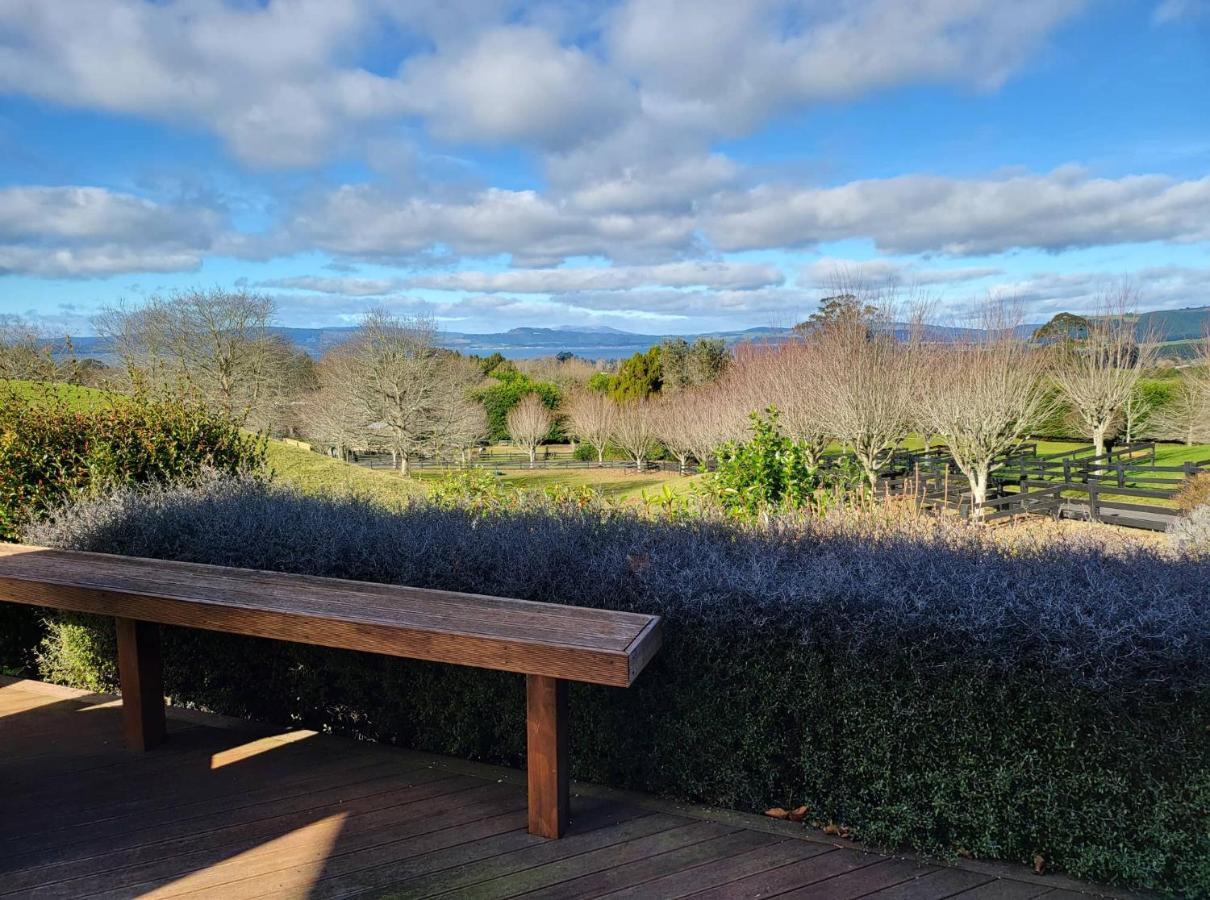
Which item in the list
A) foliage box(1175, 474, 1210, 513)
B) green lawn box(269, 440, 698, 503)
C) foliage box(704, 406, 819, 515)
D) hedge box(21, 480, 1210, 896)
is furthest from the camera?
green lawn box(269, 440, 698, 503)

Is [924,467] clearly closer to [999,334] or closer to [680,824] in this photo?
[999,334]

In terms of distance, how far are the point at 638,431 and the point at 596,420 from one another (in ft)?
8.77

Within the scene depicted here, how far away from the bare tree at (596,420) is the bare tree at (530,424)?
208cm

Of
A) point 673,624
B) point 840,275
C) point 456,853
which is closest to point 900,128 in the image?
point 840,275

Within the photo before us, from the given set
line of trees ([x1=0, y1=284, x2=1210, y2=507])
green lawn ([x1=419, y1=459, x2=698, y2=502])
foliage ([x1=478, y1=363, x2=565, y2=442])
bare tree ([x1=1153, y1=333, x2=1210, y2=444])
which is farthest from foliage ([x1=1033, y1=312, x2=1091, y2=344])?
foliage ([x1=478, y1=363, x2=565, y2=442])

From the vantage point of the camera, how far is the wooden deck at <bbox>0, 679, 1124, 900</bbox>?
2.14m

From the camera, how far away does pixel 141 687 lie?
3.02 m

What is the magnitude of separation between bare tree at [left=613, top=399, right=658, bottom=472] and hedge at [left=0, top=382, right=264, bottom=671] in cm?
2486

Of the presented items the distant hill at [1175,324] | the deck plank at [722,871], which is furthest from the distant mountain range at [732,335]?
the deck plank at [722,871]

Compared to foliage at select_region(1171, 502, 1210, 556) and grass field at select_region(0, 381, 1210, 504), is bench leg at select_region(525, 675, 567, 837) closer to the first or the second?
foliage at select_region(1171, 502, 1210, 556)

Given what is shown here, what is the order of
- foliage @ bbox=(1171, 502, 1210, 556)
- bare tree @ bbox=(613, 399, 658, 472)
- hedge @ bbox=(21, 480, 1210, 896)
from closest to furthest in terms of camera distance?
hedge @ bbox=(21, 480, 1210, 896) < foliage @ bbox=(1171, 502, 1210, 556) < bare tree @ bbox=(613, 399, 658, 472)

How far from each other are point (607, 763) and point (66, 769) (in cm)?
219

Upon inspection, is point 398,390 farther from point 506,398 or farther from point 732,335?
point 732,335

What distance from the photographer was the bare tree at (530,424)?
35000 millimetres
